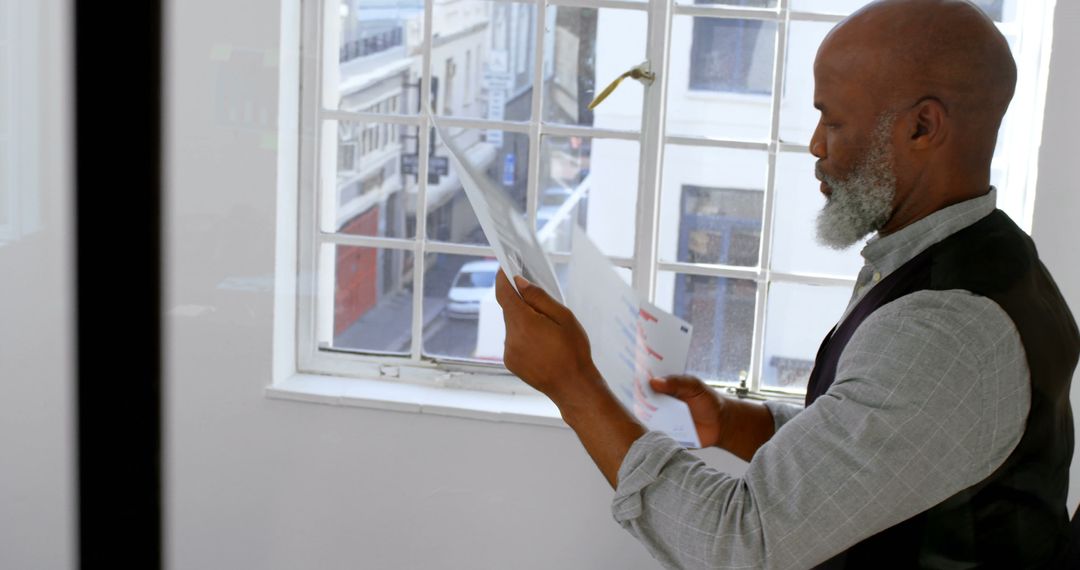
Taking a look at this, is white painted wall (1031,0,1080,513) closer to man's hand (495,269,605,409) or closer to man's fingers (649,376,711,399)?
man's fingers (649,376,711,399)

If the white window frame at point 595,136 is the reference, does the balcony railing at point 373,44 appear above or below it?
above

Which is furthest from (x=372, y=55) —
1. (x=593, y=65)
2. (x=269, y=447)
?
(x=269, y=447)

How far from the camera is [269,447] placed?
256 cm

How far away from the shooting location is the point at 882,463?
105 centimetres

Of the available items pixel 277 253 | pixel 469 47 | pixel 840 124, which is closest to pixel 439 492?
pixel 277 253

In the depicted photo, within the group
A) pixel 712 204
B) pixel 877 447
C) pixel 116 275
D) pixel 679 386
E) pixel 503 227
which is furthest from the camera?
pixel 712 204

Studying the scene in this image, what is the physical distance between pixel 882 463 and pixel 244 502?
188 cm

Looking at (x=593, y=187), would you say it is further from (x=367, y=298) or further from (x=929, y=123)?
(x=929, y=123)

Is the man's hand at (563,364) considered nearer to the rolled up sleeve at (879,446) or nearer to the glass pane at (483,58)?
the rolled up sleeve at (879,446)

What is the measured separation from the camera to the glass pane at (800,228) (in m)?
2.46

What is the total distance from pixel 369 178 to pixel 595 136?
0.54 m

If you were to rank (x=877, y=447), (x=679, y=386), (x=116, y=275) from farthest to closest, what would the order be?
1. (x=679, y=386)
2. (x=877, y=447)
3. (x=116, y=275)

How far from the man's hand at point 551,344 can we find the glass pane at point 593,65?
1.32m

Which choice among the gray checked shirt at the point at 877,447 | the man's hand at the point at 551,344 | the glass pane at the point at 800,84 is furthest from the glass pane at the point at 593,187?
the gray checked shirt at the point at 877,447
